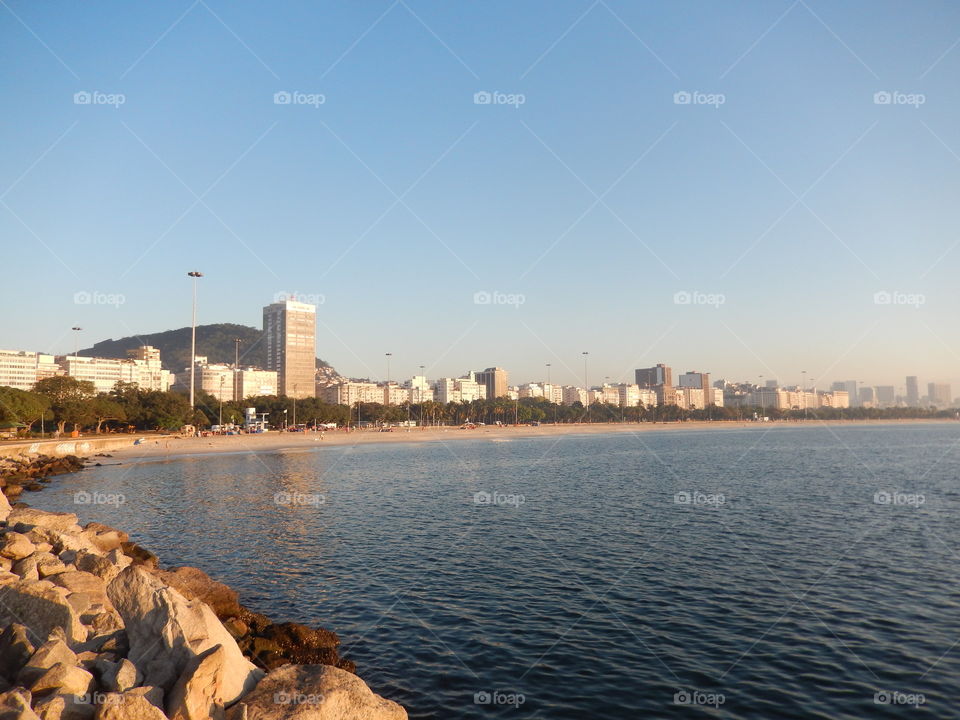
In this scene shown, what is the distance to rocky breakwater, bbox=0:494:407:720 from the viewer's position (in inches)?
330

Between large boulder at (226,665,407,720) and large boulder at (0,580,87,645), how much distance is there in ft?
13.2

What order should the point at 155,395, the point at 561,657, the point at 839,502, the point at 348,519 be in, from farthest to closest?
1. the point at 155,395
2. the point at 839,502
3. the point at 348,519
4. the point at 561,657

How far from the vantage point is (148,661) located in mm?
9797

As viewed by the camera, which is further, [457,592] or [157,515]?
[157,515]

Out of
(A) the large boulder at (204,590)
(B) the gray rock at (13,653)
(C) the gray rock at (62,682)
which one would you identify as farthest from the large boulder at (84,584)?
(C) the gray rock at (62,682)

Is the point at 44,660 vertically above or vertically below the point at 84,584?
above

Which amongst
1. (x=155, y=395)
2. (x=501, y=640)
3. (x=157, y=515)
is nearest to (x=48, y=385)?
(x=155, y=395)

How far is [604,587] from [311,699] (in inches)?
456

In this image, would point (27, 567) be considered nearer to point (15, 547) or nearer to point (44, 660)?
point (15, 547)

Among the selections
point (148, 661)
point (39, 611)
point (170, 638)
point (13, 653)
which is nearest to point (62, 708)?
point (148, 661)

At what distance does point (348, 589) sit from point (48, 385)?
97.4 m

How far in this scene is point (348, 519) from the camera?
30594 millimetres

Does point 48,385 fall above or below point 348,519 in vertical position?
above

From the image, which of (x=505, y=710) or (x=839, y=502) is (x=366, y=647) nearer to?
(x=505, y=710)
